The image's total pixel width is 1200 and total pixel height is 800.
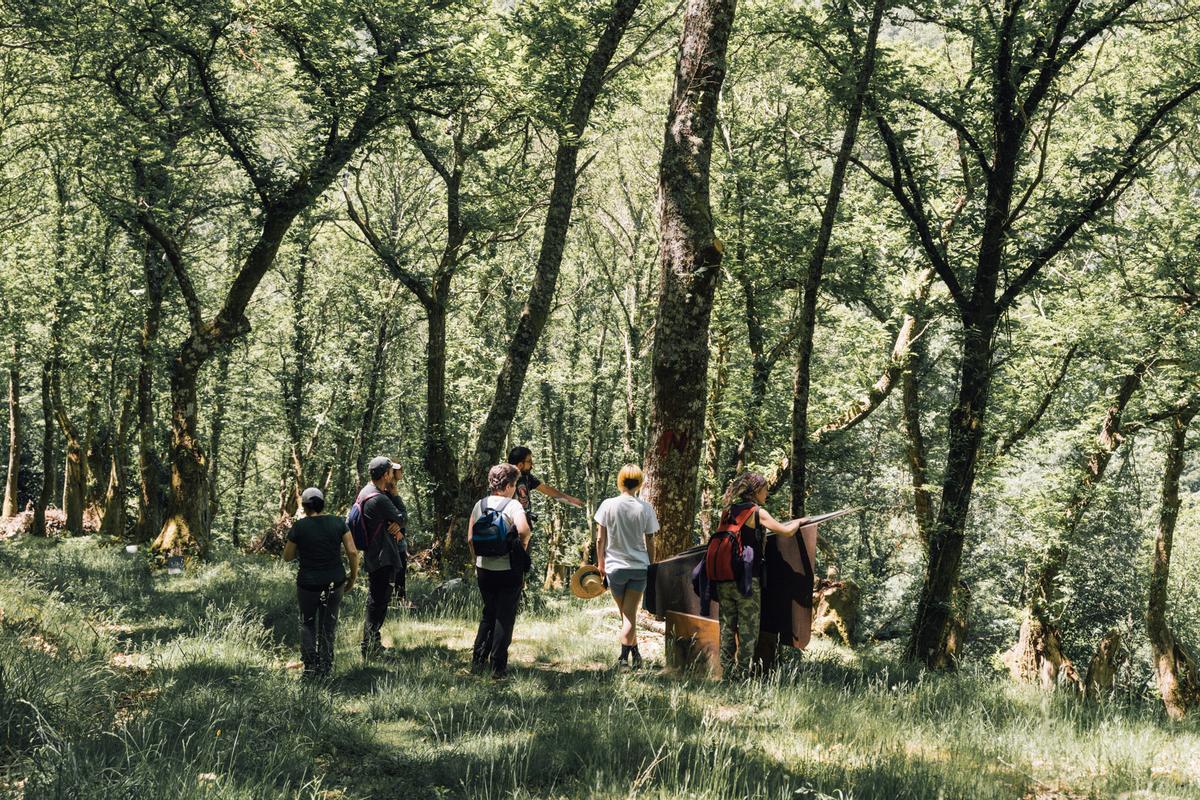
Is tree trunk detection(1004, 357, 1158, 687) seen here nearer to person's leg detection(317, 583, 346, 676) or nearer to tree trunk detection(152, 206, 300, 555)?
person's leg detection(317, 583, 346, 676)

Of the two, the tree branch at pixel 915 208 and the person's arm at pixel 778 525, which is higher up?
the tree branch at pixel 915 208

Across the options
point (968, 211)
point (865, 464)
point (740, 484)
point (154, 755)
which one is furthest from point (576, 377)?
point (154, 755)

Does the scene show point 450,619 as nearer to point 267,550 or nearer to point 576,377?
point 267,550

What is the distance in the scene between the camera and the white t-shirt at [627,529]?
7.43 metres

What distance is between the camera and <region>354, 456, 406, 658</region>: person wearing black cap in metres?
8.12

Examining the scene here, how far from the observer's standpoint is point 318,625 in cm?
707

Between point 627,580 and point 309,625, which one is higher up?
point 627,580

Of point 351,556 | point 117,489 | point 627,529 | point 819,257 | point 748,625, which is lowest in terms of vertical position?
point 748,625

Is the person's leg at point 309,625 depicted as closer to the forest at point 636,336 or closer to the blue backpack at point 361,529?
the forest at point 636,336

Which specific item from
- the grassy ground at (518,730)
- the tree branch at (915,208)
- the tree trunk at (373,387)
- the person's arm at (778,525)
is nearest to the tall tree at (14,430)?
the tree trunk at (373,387)

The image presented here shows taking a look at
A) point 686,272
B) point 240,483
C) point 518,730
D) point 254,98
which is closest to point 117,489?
point 254,98

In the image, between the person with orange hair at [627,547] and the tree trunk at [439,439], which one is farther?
the tree trunk at [439,439]

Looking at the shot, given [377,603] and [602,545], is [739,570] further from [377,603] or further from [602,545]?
[377,603]

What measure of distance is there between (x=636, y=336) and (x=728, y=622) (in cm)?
2290
